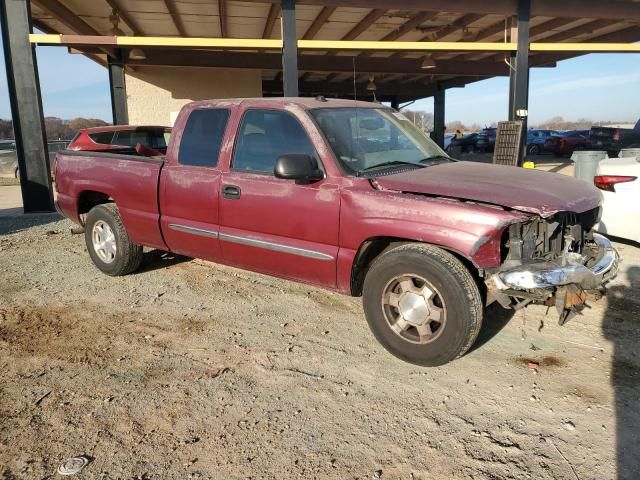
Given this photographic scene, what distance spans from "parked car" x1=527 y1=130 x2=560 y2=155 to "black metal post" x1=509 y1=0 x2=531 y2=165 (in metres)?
20.4

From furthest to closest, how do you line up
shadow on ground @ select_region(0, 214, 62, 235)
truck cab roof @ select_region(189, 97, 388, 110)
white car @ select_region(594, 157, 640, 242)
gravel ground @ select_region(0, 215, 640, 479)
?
shadow on ground @ select_region(0, 214, 62, 235) → white car @ select_region(594, 157, 640, 242) → truck cab roof @ select_region(189, 97, 388, 110) → gravel ground @ select_region(0, 215, 640, 479)

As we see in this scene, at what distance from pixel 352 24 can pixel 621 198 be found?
30.4 ft

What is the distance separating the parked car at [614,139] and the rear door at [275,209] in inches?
778

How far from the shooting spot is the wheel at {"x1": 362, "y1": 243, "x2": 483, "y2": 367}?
3332mm

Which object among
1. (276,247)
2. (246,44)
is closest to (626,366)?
(276,247)

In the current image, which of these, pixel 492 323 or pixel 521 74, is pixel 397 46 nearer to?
pixel 521 74

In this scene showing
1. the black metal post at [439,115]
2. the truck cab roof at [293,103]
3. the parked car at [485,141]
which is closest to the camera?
the truck cab roof at [293,103]

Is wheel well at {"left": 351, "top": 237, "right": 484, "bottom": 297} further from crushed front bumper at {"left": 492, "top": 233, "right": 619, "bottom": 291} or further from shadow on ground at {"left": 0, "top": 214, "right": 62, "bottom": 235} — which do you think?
shadow on ground at {"left": 0, "top": 214, "right": 62, "bottom": 235}

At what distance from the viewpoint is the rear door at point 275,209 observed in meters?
3.95

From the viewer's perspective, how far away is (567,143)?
2842 centimetres

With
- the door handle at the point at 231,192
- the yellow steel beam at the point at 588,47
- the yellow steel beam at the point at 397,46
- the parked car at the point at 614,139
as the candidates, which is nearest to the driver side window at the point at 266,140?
the door handle at the point at 231,192

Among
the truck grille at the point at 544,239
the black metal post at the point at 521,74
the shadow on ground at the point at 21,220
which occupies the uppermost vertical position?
the black metal post at the point at 521,74

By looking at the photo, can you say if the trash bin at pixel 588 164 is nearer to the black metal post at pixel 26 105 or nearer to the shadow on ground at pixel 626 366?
the shadow on ground at pixel 626 366

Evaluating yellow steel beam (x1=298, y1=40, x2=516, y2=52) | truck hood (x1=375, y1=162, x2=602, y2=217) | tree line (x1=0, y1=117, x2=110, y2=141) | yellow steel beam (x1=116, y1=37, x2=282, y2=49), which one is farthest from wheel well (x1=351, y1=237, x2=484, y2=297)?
tree line (x1=0, y1=117, x2=110, y2=141)
